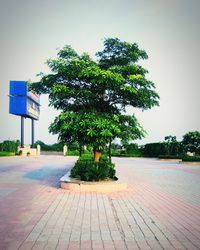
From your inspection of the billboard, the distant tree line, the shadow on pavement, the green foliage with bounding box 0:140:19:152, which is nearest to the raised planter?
the shadow on pavement

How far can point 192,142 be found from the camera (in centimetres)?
6381

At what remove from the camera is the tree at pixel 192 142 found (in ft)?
204

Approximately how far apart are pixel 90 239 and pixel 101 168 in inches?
298

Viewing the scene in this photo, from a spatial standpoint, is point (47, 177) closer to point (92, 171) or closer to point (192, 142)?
point (92, 171)

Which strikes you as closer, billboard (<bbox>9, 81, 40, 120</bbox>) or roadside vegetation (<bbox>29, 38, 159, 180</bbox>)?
roadside vegetation (<bbox>29, 38, 159, 180</bbox>)

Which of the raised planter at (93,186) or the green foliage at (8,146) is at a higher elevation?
the green foliage at (8,146)

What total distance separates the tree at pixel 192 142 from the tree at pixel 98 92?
49.5 metres

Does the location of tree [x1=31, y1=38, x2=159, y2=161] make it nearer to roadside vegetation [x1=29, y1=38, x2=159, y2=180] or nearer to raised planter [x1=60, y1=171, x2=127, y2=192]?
roadside vegetation [x1=29, y1=38, x2=159, y2=180]

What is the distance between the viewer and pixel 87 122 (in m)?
13.2

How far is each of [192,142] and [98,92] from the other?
5272 cm

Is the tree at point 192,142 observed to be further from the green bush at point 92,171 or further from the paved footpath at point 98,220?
the paved footpath at point 98,220

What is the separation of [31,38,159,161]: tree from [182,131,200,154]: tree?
49.5 metres

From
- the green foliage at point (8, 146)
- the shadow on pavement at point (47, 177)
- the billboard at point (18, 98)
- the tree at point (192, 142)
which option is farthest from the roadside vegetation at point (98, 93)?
the tree at point (192, 142)

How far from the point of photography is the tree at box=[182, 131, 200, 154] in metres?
62.1
